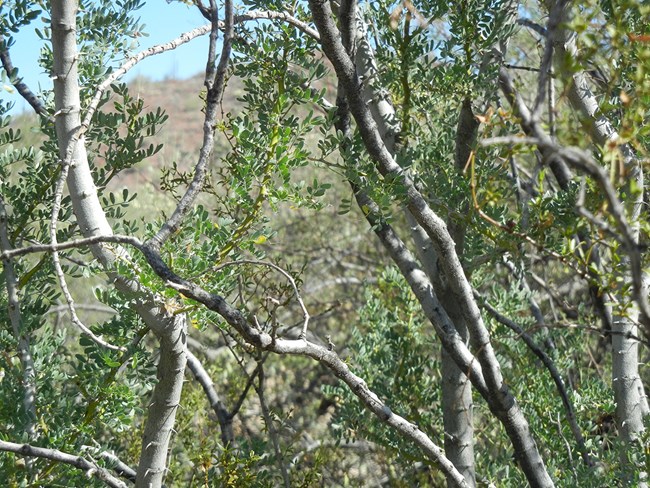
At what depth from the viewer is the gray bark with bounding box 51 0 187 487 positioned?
1746 mm

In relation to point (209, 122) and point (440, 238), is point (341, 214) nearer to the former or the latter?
point (440, 238)

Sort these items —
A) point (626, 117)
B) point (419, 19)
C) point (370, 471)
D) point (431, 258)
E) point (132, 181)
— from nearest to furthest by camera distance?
point (626, 117) → point (419, 19) → point (431, 258) → point (370, 471) → point (132, 181)

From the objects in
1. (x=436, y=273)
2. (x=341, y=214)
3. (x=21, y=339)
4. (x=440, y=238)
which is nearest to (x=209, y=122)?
Result: (x=341, y=214)

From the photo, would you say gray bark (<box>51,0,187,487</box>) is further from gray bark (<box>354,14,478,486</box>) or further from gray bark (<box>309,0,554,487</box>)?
gray bark (<box>354,14,478,486</box>)

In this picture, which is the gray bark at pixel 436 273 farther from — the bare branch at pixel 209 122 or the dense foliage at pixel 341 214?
the bare branch at pixel 209 122

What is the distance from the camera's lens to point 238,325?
4.98ft

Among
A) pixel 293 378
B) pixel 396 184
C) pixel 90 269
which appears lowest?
pixel 90 269

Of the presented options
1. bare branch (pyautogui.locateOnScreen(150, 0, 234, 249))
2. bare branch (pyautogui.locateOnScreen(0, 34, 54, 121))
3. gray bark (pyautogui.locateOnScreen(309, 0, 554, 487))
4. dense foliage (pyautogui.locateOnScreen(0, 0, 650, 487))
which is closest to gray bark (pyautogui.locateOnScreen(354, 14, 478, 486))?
dense foliage (pyautogui.locateOnScreen(0, 0, 650, 487))

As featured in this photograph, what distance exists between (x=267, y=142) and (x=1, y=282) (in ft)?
3.26

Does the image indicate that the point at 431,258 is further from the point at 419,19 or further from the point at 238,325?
the point at 238,325

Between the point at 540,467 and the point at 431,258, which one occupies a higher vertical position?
the point at 431,258

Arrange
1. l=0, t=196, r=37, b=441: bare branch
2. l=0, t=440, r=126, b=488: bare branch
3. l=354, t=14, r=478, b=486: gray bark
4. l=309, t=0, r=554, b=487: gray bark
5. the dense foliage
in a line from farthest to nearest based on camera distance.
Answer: l=354, t=14, r=478, b=486: gray bark
l=0, t=196, r=37, b=441: bare branch
l=309, t=0, r=554, b=487: gray bark
l=0, t=440, r=126, b=488: bare branch
the dense foliage

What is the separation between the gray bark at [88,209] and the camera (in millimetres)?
1746

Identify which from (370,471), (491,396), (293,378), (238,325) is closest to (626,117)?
(238,325)
